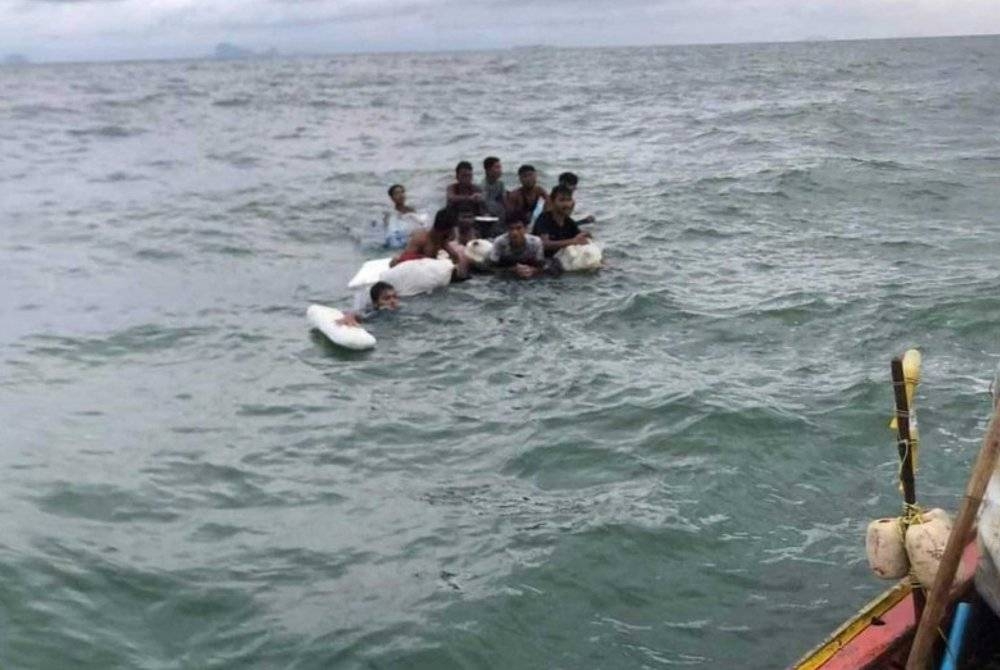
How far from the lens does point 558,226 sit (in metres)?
14.0

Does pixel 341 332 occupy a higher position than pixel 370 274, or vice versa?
pixel 370 274

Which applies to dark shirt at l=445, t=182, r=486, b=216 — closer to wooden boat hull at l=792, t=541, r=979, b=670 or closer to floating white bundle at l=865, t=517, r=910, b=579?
wooden boat hull at l=792, t=541, r=979, b=670

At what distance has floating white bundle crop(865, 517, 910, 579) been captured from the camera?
380 centimetres

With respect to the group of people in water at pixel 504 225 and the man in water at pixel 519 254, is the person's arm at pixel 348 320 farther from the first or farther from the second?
the man in water at pixel 519 254

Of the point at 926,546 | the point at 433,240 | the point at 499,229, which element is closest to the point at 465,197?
the point at 499,229

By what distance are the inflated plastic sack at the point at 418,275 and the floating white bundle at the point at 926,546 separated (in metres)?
9.42

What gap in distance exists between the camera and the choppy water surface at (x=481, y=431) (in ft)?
20.0

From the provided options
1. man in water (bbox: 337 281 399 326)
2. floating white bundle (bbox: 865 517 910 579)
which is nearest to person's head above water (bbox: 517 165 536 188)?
man in water (bbox: 337 281 399 326)

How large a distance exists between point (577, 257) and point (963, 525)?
1065 cm

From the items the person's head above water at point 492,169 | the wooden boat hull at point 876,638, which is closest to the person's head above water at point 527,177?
the person's head above water at point 492,169

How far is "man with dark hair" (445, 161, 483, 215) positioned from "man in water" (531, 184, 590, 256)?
1.42 meters

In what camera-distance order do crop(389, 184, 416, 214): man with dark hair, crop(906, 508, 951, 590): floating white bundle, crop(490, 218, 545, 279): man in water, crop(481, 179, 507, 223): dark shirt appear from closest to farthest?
crop(906, 508, 951, 590): floating white bundle
crop(490, 218, 545, 279): man in water
crop(481, 179, 507, 223): dark shirt
crop(389, 184, 416, 214): man with dark hair

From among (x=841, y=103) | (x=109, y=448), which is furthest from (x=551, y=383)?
(x=841, y=103)

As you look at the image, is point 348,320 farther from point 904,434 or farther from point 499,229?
point 904,434
